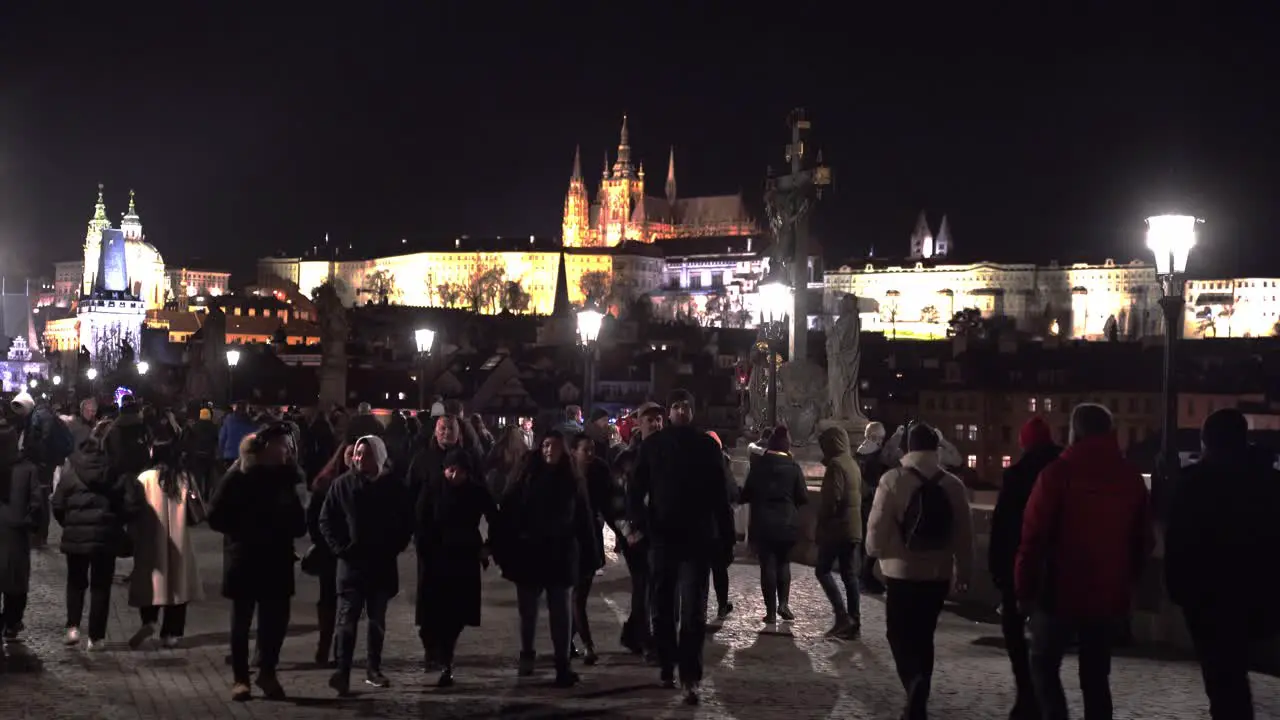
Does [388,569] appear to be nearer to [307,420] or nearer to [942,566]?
[942,566]

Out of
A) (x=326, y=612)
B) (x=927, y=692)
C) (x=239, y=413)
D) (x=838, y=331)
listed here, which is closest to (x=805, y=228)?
(x=838, y=331)

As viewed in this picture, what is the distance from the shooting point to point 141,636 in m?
10.5

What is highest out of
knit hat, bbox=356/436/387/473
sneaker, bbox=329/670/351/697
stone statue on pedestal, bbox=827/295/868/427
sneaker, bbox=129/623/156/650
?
stone statue on pedestal, bbox=827/295/868/427

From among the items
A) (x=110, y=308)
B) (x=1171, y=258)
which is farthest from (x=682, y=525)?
(x=110, y=308)

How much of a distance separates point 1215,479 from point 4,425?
7.75 m

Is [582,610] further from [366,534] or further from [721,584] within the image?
[366,534]

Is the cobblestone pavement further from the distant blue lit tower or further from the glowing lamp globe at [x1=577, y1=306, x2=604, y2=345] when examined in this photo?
the distant blue lit tower

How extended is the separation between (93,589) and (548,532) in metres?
3.39

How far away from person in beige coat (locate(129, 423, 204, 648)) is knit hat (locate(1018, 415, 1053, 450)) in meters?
5.60

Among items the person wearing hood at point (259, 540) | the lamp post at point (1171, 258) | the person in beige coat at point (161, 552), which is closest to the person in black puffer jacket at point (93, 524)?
the person in beige coat at point (161, 552)

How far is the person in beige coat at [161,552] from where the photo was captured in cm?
1053

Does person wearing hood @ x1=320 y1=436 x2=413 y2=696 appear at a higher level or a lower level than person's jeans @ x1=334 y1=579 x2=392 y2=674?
higher

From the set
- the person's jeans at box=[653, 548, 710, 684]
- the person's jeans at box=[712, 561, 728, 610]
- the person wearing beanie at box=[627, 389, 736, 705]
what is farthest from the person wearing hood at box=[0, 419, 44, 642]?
the person's jeans at box=[712, 561, 728, 610]

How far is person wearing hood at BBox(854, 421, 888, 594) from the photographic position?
13.1m
